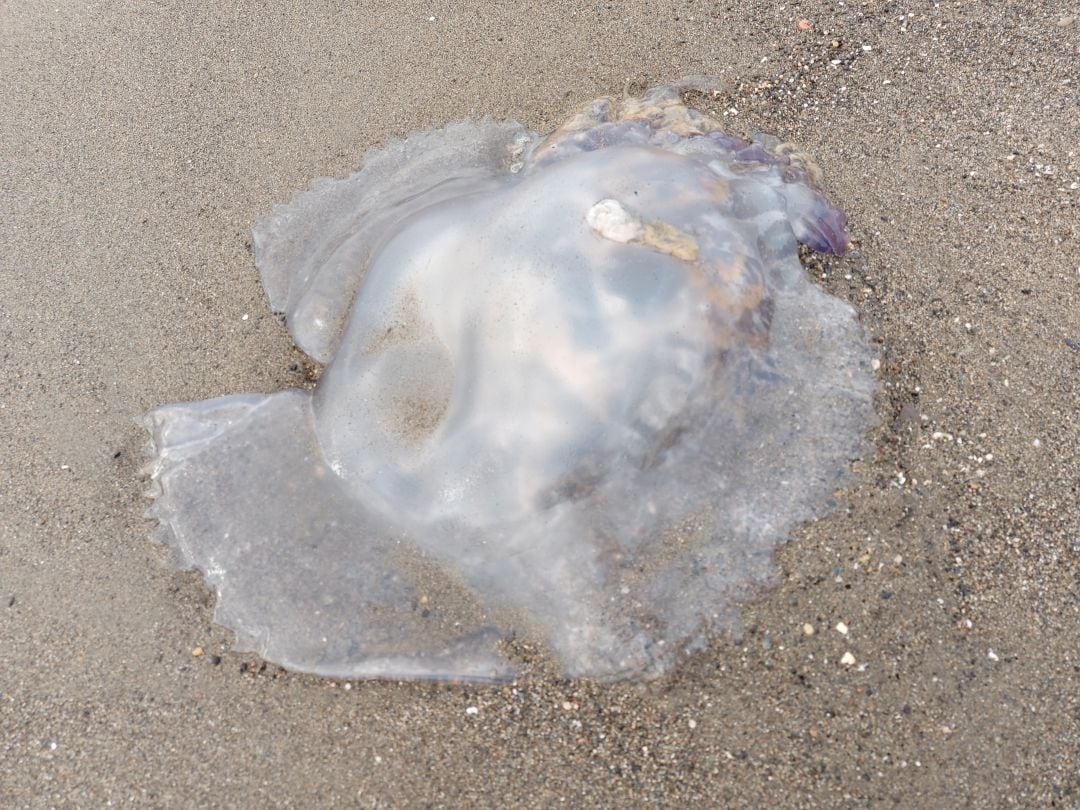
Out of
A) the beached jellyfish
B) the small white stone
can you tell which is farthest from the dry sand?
the small white stone

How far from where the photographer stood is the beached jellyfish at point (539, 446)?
2.47 metres

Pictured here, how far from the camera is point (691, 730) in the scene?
92.6 inches

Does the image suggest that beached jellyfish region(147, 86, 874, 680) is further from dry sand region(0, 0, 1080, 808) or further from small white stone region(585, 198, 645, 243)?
dry sand region(0, 0, 1080, 808)

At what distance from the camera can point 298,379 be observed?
9.52ft

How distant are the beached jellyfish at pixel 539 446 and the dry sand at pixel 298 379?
4.9 inches

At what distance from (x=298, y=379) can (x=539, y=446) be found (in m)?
0.96

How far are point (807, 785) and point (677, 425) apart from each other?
106cm

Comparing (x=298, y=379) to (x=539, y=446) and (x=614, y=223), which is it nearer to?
(x=539, y=446)

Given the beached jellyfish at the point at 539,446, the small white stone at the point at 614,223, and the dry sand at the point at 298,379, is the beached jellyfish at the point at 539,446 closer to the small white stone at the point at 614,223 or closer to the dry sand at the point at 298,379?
the small white stone at the point at 614,223

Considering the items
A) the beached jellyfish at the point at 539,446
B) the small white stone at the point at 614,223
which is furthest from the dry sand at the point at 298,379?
the small white stone at the point at 614,223

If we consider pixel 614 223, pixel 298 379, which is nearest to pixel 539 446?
pixel 614 223

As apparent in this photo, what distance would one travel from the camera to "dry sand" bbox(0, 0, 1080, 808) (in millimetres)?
2342

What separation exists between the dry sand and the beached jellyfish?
13cm

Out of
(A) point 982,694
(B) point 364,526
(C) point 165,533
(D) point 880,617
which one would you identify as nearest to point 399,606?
(B) point 364,526
